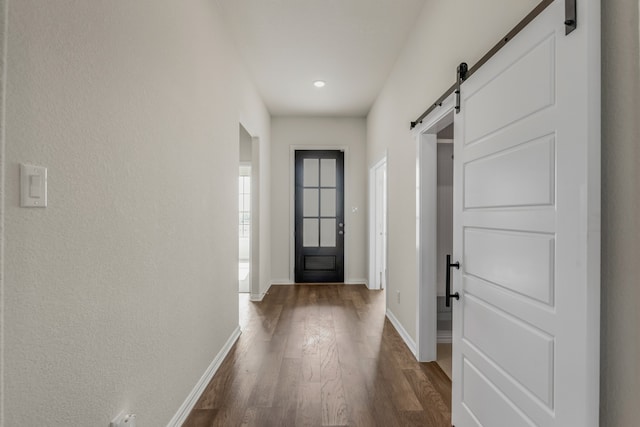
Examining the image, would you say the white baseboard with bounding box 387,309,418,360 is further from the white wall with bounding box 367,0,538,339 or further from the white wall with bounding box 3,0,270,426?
the white wall with bounding box 3,0,270,426

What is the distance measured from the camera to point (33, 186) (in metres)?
0.97

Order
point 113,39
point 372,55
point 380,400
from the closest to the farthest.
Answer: point 113,39
point 380,400
point 372,55

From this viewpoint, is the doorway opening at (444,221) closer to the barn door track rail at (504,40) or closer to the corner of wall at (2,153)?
the barn door track rail at (504,40)

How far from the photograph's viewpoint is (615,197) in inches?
40.4

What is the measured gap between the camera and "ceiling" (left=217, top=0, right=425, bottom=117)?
9.09ft

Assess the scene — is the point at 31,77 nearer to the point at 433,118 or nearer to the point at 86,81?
the point at 86,81

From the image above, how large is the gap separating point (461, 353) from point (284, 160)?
4.46 meters

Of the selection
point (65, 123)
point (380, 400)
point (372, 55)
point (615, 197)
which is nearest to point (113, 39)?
point (65, 123)

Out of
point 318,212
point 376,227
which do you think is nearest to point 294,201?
point 318,212

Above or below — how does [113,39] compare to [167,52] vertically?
below

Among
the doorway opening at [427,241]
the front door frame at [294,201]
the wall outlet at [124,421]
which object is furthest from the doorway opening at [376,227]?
the wall outlet at [124,421]

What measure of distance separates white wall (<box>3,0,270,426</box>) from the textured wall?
1.64 meters

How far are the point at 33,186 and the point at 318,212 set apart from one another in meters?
4.95

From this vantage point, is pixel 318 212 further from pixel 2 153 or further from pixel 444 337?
pixel 2 153
